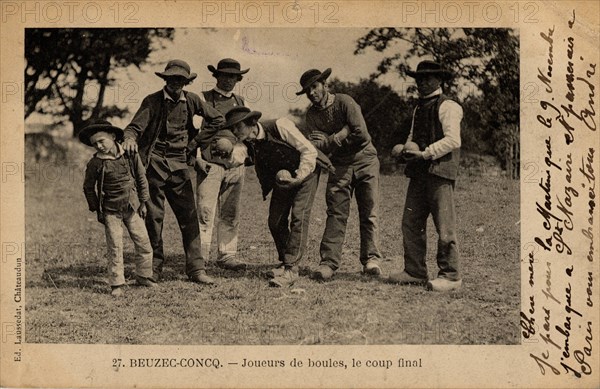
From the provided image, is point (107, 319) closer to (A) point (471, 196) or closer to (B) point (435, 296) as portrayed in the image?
(B) point (435, 296)

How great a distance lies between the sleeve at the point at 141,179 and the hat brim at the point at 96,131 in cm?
20

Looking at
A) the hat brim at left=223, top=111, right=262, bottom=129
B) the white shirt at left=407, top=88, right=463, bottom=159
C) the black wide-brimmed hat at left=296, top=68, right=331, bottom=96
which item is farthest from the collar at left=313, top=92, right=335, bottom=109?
the white shirt at left=407, top=88, right=463, bottom=159

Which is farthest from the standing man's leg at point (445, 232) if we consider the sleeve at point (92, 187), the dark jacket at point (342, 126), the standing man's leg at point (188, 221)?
the sleeve at point (92, 187)

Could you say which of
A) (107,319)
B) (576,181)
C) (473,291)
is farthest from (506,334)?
Answer: (107,319)

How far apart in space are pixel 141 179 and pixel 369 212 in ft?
5.74

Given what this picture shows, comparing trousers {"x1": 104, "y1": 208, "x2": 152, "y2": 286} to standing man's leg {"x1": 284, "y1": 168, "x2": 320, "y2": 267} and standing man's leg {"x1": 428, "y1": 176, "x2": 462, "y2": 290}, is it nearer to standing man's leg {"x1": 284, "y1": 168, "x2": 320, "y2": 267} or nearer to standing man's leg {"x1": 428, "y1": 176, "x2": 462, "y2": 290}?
standing man's leg {"x1": 284, "y1": 168, "x2": 320, "y2": 267}

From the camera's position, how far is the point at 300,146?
624 centimetres

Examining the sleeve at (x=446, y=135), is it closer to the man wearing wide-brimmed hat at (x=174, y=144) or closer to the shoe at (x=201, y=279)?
the man wearing wide-brimmed hat at (x=174, y=144)

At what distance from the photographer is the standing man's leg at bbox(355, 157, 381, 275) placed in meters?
→ 6.43

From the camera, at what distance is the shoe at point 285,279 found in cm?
636

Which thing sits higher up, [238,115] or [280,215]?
[238,115]

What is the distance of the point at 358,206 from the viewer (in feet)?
21.3

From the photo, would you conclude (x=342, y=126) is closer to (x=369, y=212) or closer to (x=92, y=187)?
(x=369, y=212)

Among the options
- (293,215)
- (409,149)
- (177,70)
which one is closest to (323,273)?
(293,215)
